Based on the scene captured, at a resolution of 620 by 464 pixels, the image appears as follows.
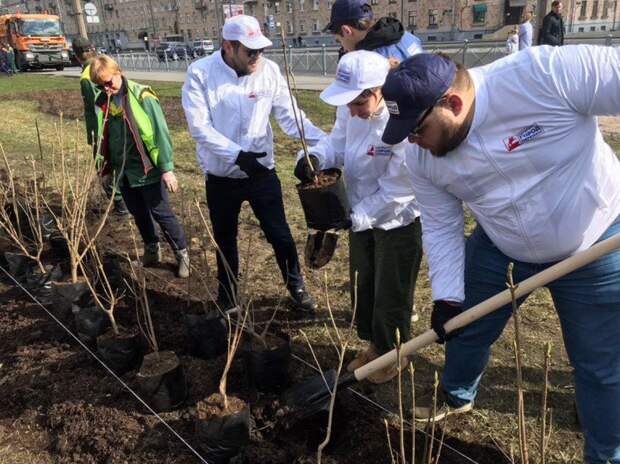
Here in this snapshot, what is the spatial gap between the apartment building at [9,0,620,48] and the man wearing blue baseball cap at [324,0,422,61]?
61.3ft

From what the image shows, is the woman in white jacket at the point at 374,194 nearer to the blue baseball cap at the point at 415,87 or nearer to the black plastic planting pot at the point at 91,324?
the blue baseball cap at the point at 415,87

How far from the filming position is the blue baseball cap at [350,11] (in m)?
2.93

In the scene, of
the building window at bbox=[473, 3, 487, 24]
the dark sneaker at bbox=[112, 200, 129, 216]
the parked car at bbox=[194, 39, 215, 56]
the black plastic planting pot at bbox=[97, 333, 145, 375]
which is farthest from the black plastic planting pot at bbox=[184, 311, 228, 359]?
the building window at bbox=[473, 3, 487, 24]

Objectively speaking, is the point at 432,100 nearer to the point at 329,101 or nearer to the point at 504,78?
the point at 504,78

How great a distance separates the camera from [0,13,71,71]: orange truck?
945 inches

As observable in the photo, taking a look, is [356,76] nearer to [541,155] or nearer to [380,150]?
[380,150]

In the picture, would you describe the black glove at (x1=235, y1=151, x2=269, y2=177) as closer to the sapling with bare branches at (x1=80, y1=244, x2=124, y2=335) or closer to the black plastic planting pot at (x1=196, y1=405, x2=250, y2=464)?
the sapling with bare branches at (x1=80, y1=244, x2=124, y2=335)

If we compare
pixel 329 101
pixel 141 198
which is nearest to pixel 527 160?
pixel 329 101

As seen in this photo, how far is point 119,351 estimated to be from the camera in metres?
2.63

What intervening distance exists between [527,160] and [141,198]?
2.92 m

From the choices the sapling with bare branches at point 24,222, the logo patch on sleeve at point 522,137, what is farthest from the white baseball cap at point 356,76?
the sapling with bare branches at point 24,222

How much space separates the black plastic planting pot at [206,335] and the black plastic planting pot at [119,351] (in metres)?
0.28

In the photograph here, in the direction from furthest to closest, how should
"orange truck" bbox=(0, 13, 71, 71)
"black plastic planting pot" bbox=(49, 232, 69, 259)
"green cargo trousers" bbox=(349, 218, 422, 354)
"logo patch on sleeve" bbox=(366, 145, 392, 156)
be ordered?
1. "orange truck" bbox=(0, 13, 71, 71)
2. "black plastic planting pot" bbox=(49, 232, 69, 259)
3. "green cargo trousers" bbox=(349, 218, 422, 354)
4. "logo patch on sleeve" bbox=(366, 145, 392, 156)

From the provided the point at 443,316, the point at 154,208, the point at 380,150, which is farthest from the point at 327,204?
the point at 154,208
